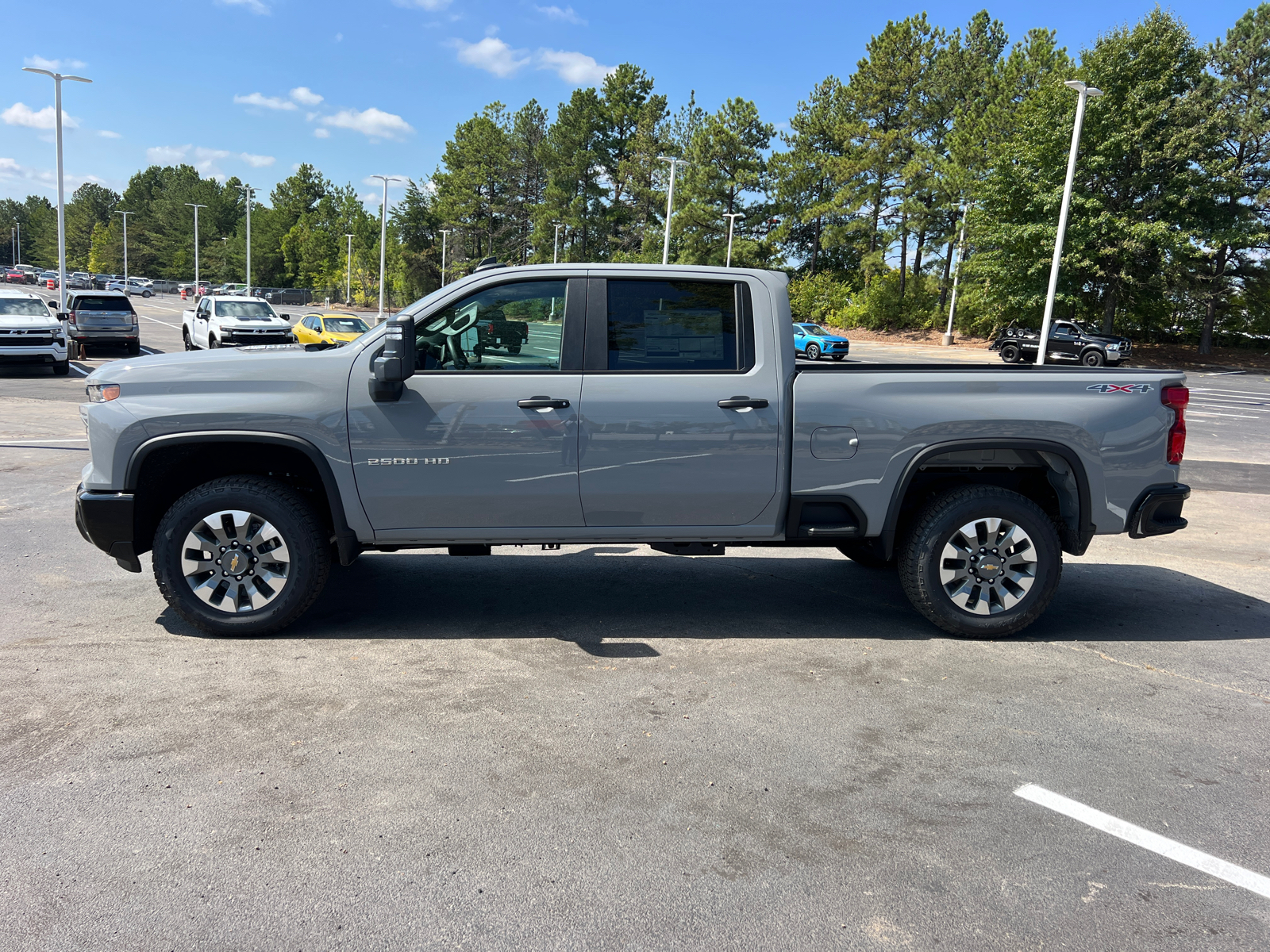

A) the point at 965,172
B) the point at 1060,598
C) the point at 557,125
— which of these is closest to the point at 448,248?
the point at 557,125

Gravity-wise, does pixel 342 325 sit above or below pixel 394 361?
above

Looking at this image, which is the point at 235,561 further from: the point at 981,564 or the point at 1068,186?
the point at 1068,186

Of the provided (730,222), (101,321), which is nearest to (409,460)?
(101,321)

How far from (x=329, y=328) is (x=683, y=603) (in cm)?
2281

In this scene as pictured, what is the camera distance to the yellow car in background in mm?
26172

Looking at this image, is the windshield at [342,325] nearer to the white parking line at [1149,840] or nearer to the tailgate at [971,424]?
the tailgate at [971,424]

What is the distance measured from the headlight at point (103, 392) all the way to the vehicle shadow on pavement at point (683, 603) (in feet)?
4.28

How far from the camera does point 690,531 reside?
5156 millimetres

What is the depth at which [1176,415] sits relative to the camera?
530 centimetres

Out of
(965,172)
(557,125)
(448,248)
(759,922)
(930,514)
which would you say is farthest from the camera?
(448,248)

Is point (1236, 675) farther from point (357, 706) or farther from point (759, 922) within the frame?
point (357, 706)

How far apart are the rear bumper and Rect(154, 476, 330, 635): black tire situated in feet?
14.8

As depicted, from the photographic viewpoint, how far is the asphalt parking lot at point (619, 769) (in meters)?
2.79

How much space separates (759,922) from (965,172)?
2218 inches
